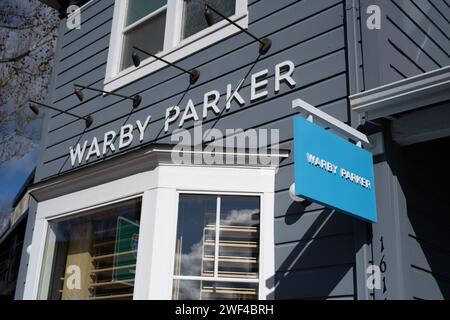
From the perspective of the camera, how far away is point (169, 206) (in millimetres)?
4414

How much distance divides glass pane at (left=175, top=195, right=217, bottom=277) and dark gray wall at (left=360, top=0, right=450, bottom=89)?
1.54 meters

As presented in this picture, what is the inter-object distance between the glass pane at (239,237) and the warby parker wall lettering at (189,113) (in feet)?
2.89

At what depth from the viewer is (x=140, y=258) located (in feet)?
14.3

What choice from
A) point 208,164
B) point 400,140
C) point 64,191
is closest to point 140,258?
point 208,164

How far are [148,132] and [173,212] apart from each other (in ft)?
4.07

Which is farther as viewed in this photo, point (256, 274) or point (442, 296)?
point (256, 274)

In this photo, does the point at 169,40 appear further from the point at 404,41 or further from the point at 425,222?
the point at 425,222

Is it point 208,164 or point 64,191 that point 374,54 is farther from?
point 64,191

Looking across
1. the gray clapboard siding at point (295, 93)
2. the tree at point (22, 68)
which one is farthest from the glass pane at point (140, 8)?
the tree at point (22, 68)

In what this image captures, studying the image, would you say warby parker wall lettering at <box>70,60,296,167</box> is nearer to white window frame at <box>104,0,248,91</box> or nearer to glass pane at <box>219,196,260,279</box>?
white window frame at <box>104,0,248,91</box>

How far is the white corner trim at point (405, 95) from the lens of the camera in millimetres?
3266

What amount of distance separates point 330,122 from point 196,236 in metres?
1.49

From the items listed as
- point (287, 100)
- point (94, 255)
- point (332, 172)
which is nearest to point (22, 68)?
point (94, 255)

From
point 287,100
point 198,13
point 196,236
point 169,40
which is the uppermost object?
point 198,13
